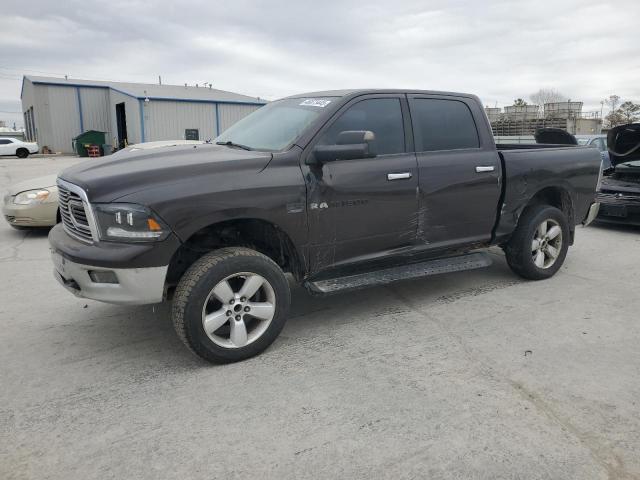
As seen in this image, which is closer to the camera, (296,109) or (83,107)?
(296,109)

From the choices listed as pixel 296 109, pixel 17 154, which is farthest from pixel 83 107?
pixel 296 109

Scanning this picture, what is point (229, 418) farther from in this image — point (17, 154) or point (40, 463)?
point (17, 154)

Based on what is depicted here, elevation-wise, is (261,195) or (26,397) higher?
(261,195)

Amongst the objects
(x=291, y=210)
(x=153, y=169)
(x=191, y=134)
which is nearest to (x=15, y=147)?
(x=191, y=134)

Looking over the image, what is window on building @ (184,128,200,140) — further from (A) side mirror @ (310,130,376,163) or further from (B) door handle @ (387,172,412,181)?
(A) side mirror @ (310,130,376,163)

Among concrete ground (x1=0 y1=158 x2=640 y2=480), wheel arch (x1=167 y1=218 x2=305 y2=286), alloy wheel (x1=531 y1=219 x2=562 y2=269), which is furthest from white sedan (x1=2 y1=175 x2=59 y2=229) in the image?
alloy wheel (x1=531 y1=219 x2=562 y2=269)

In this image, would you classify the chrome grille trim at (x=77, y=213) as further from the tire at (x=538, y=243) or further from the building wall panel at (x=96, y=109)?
the building wall panel at (x=96, y=109)

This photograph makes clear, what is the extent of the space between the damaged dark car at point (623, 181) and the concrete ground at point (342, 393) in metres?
3.82

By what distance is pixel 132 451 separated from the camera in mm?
2549

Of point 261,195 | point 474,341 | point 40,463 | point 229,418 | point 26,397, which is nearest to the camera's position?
point 40,463

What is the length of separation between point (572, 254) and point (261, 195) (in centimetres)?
496

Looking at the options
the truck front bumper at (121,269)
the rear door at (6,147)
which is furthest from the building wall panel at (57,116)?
the truck front bumper at (121,269)

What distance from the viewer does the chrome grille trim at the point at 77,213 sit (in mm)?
3203

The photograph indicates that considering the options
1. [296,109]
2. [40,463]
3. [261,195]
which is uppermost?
[296,109]
